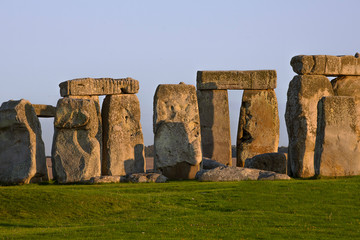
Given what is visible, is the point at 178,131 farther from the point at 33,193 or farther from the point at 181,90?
the point at 33,193

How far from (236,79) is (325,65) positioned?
19.5ft

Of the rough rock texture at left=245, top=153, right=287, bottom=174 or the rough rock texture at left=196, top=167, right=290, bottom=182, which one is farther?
the rough rock texture at left=245, top=153, right=287, bottom=174

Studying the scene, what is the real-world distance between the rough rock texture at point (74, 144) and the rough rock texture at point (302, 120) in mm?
7040

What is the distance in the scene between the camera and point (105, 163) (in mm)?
30281

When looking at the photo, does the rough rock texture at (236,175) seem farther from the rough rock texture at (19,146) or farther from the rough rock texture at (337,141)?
the rough rock texture at (19,146)

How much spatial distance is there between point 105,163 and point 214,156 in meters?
6.52

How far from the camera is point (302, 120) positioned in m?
28.8

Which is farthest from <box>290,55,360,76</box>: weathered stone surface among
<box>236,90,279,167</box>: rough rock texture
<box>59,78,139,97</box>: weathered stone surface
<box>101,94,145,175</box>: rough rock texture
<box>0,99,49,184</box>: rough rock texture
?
Answer: <box>0,99,49,184</box>: rough rock texture

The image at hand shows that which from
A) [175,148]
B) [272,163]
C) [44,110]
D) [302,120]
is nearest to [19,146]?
[44,110]

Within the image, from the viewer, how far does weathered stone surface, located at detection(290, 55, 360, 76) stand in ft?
95.9

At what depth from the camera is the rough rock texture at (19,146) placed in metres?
27.2

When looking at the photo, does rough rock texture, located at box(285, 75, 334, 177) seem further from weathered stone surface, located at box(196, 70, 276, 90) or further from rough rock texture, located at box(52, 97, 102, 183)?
rough rock texture, located at box(52, 97, 102, 183)

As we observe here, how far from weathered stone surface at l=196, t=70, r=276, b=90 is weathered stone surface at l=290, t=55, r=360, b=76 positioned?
4701 mm

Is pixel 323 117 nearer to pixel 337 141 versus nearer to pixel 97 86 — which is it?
pixel 337 141
